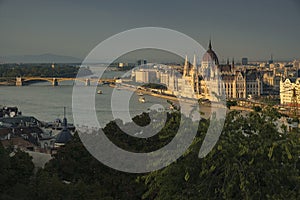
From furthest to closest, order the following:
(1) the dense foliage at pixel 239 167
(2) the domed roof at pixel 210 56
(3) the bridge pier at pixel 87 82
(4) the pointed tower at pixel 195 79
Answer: (2) the domed roof at pixel 210 56
(3) the bridge pier at pixel 87 82
(4) the pointed tower at pixel 195 79
(1) the dense foliage at pixel 239 167

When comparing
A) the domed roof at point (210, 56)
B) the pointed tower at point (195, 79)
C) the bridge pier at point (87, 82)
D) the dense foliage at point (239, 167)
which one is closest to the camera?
the dense foliage at point (239, 167)

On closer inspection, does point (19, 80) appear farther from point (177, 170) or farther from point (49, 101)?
point (177, 170)

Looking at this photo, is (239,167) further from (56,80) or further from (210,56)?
(56,80)

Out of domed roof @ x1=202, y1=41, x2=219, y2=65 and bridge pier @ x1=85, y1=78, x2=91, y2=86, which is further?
domed roof @ x1=202, y1=41, x2=219, y2=65

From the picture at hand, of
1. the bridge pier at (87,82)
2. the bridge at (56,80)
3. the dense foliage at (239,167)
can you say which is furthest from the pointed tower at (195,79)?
the dense foliage at (239,167)

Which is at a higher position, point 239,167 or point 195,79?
point 195,79

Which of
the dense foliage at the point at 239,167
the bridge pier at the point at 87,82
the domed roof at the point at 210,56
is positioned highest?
the domed roof at the point at 210,56

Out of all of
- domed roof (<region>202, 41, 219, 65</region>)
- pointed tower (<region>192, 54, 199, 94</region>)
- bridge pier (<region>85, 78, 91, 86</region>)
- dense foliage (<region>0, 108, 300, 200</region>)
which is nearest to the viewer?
A: dense foliage (<region>0, 108, 300, 200</region>)

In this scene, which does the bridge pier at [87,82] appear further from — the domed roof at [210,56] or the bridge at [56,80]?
the domed roof at [210,56]

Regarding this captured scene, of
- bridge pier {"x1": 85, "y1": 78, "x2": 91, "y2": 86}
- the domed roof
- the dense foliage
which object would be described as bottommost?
the dense foliage

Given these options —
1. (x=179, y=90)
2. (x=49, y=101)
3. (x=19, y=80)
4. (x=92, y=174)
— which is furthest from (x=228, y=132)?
(x=19, y=80)

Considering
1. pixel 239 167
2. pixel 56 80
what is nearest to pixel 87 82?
pixel 56 80

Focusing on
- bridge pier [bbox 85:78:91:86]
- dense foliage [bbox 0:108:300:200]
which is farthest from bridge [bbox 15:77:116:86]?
dense foliage [bbox 0:108:300:200]

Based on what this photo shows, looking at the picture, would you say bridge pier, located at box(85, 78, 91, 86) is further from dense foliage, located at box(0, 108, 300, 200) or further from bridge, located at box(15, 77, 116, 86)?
dense foliage, located at box(0, 108, 300, 200)
